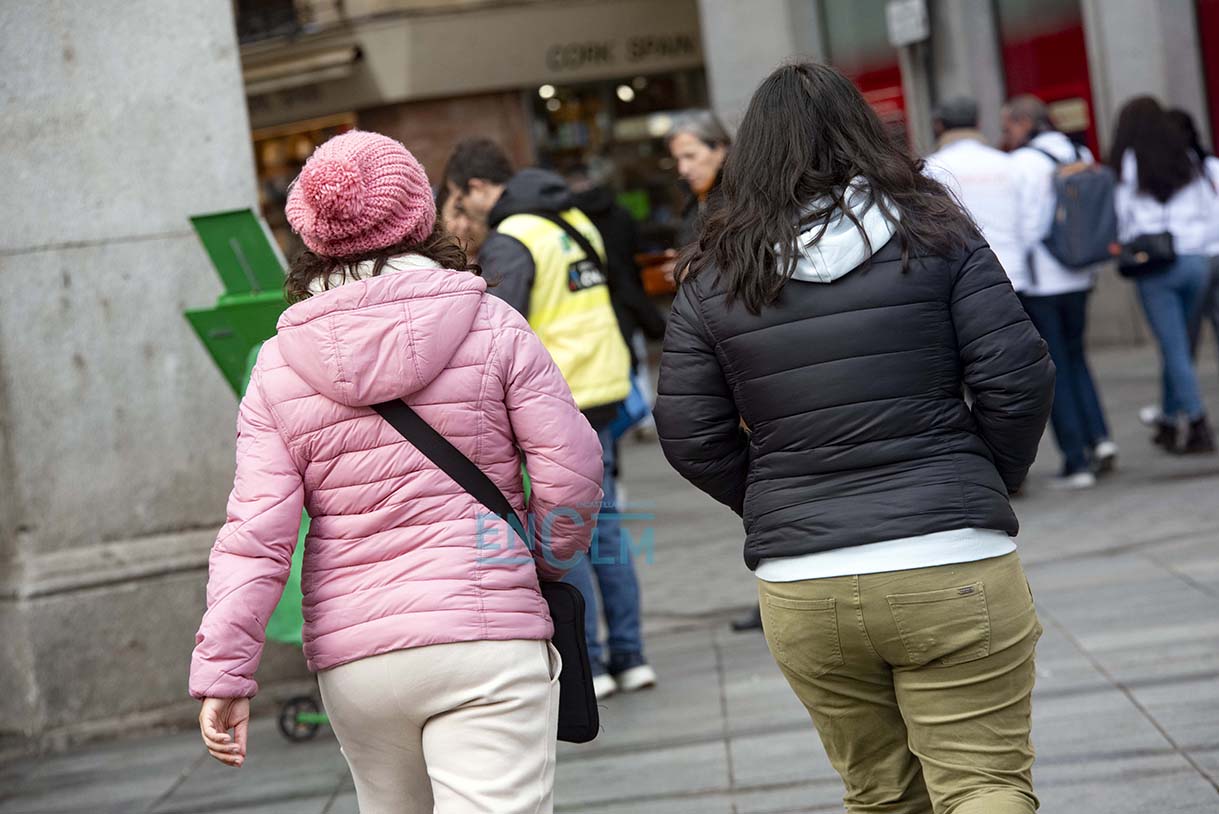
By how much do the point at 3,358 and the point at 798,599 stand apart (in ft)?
13.0

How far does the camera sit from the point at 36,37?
6094 mm

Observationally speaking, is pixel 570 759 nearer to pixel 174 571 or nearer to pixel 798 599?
pixel 174 571

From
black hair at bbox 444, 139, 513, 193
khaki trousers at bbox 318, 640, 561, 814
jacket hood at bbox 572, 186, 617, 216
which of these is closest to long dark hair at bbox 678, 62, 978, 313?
khaki trousers at bbox 318, 640, 561, 814

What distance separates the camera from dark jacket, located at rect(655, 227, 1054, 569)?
9.83ft

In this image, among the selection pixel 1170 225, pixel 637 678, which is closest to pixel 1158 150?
pixel 1170 225

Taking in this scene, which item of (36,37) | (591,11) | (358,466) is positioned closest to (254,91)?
(591,11)

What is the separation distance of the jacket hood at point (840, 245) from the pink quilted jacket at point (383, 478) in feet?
1.71

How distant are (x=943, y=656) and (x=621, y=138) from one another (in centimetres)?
1708

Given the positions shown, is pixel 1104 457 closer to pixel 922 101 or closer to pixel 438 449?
pixel 438 449

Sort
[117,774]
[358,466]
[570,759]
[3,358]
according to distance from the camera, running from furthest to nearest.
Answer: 1. [3,358]
2. [117,774]
3. [570,759]
4. [358,466]

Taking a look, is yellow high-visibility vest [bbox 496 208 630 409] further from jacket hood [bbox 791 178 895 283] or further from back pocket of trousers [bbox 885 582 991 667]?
back pocket of trousers [bbox 885 582 991 667]

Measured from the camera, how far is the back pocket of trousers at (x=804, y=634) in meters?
3.05

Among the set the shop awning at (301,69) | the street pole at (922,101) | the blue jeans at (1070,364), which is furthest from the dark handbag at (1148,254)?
the shop awning at (301,69)

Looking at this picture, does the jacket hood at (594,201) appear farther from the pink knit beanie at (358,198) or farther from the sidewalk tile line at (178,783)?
the pink knit beanie at (358,198)
